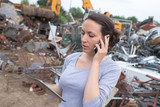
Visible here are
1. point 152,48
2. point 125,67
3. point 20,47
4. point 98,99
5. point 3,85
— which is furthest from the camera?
point 20,47

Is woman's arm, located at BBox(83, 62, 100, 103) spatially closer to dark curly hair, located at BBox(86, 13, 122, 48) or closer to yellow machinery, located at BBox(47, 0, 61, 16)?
dark curly hair, located at BBox(86, 13, 122, 48)

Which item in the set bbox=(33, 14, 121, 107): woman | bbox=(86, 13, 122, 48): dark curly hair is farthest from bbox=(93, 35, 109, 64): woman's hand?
bbox=(86, 13, 122, 48): dark curly hair

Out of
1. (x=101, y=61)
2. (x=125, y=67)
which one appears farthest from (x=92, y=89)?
(x=125, y=67)

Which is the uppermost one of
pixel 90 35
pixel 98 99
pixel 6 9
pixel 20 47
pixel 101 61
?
pixel 6 9

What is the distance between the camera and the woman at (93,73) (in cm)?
97

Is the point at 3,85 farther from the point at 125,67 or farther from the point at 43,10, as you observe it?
the point at 43,10

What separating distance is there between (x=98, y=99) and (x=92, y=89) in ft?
0.25

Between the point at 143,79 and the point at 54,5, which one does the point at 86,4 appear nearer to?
the point at 54,5

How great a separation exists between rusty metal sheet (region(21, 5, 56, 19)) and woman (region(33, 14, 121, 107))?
14.1 m

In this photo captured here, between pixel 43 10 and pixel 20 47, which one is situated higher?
pixel 43 10

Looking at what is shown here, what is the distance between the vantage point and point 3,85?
13.7ft

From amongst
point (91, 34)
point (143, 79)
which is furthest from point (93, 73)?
point (143, 79)

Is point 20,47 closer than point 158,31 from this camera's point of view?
No

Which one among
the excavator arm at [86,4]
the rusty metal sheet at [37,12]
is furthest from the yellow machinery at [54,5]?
the excavator arm at [86,4]
